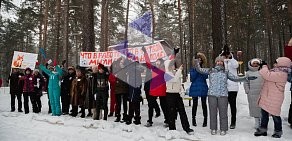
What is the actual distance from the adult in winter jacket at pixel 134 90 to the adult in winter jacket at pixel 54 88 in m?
3.06

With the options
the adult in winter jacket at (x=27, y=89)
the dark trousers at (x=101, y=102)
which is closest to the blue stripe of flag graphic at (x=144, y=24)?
the dark trousers at (x=101, y=102)

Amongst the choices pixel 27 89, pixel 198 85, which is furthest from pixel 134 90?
pixel 27 89

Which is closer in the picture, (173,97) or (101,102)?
(173,97)

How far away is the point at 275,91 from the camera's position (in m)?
6.88

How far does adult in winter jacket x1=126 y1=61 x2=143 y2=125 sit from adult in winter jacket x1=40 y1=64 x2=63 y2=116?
120 inches

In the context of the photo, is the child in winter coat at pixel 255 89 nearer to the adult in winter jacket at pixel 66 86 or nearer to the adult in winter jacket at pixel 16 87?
the adult in winter jacket at pixel 66 86

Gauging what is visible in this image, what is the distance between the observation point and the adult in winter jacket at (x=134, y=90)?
8316mm

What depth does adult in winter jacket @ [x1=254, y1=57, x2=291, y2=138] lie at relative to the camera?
684 cm

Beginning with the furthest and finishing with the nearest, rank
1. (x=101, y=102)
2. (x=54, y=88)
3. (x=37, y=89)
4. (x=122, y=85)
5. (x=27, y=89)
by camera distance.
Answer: (x=37, y=89), (x=27, y=89), (x=54, y=88), (x=101, y=102), (x=122, y=85)

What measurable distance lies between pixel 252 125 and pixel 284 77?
202 centimetres

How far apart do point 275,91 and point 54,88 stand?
7.14 m

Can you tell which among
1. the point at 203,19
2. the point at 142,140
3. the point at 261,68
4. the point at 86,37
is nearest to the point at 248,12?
the point at 203,19

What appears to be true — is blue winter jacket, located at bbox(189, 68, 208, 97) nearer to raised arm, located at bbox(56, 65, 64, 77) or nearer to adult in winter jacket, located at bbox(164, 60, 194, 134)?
adult in winter jacket, located at bbox(164, 60, 194, 134)

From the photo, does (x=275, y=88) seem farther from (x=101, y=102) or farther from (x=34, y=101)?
(x=34, y=101)
